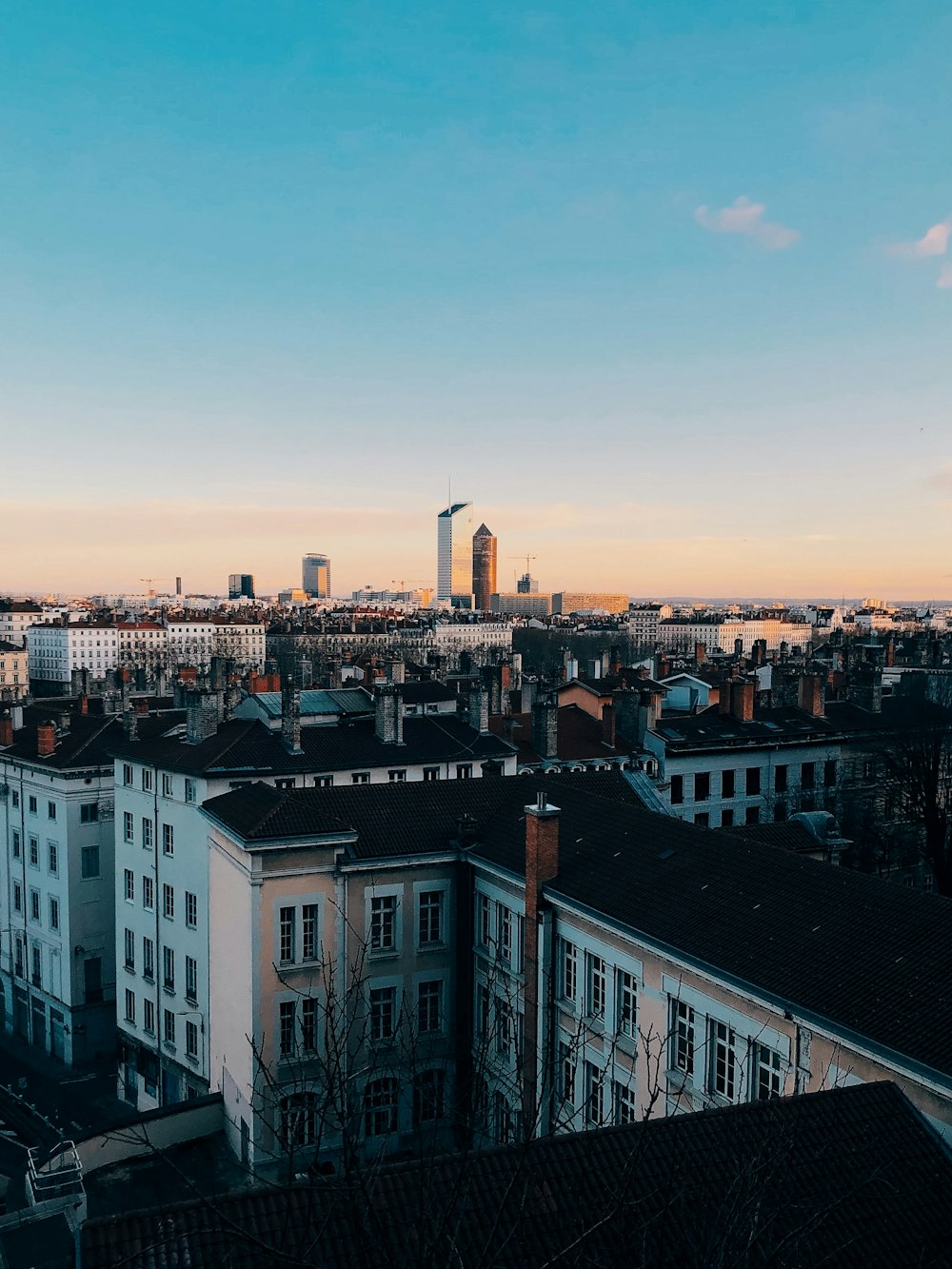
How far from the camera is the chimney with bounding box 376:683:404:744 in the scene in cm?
3972

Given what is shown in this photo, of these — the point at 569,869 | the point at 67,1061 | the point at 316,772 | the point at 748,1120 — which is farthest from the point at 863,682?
the point at 748,1120

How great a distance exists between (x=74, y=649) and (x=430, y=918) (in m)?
145

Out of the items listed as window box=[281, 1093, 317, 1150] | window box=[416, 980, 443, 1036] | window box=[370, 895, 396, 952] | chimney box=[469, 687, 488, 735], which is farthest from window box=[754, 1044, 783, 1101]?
chimney box=[469, 687, 488, 735]

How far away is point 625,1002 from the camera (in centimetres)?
2198

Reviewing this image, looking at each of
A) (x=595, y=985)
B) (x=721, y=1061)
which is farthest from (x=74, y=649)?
(x=721, y=1061)

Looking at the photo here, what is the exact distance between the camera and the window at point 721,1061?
18.8 meters

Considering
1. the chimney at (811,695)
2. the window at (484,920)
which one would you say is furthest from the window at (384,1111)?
the chimney at (811,695)

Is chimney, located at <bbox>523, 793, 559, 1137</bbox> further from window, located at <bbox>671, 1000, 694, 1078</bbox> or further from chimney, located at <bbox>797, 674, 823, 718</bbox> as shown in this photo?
chimney, located at <bbox>797, 674, 823, 718</bbox>

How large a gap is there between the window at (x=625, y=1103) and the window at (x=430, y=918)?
7796mm

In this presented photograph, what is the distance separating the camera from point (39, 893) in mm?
42250

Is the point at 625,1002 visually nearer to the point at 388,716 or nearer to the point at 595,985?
the point at 595,985

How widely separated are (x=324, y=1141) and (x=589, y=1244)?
1661 cm

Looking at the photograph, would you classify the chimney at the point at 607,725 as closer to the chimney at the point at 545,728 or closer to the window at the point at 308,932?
the chimney at the point at 545,728

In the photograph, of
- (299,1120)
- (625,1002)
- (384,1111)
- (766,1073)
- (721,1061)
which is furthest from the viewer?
(384,1111)
